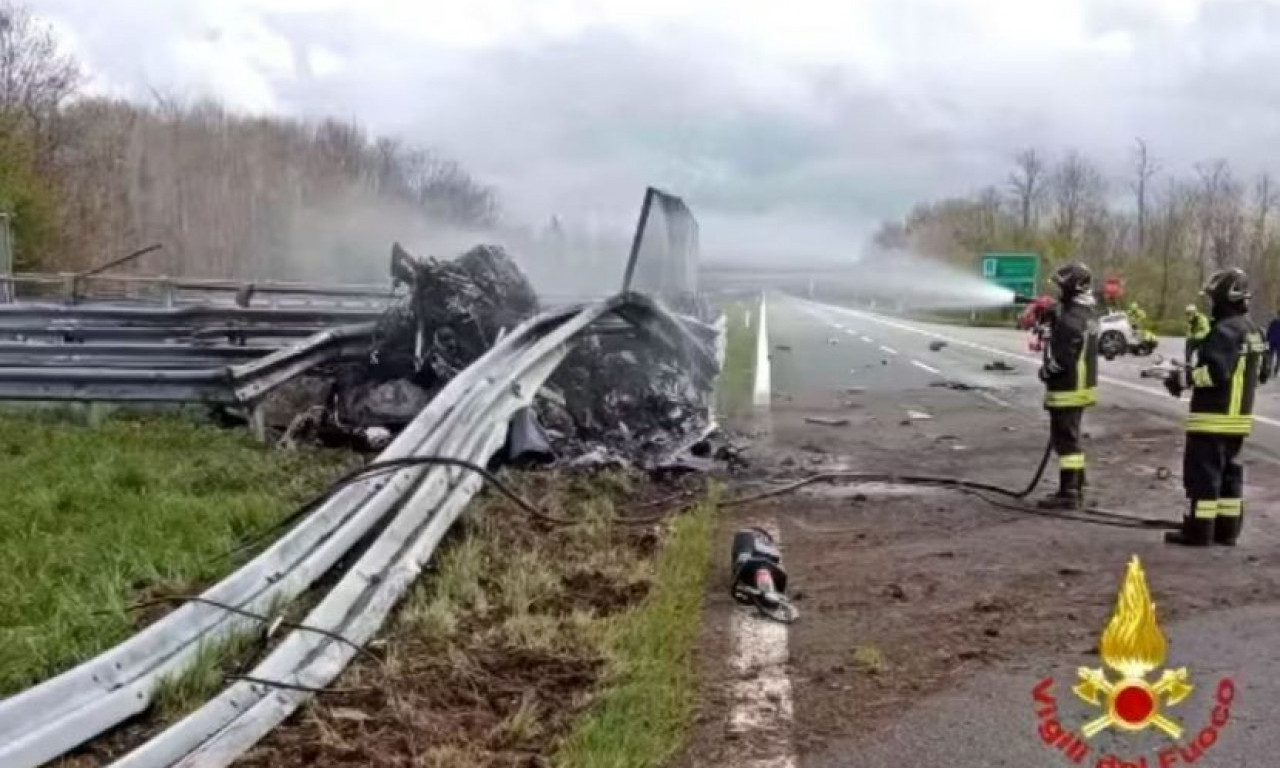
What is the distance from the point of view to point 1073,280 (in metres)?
7.37

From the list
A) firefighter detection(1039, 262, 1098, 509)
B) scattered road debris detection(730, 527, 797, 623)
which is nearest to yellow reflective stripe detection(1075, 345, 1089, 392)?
firefighter detection(1039, 262, 1098, 509)

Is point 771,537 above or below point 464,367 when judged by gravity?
below

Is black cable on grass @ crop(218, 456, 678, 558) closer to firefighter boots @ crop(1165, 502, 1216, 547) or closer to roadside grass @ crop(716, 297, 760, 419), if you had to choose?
firefighter boots @ crop(1165, 502, 1216, 547)

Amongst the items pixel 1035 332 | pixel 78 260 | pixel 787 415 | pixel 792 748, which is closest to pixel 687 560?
pixel 792 748

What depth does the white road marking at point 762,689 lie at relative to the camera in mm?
3406

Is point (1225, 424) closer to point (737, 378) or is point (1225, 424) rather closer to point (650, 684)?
point (650, 684)

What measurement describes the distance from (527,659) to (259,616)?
869 millimetres

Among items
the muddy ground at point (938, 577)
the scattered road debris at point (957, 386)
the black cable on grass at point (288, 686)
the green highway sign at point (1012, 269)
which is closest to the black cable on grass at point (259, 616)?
the black cable on grass at point (288, 686)

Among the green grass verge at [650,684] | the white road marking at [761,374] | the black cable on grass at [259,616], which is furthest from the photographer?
the white road marking at [761,374]

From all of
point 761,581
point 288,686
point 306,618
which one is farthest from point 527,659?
point 761,581

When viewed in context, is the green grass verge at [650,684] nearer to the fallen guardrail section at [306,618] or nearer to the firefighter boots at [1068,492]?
the fallen guardrail section at [306,618]

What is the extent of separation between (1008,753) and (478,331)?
18.0 feet

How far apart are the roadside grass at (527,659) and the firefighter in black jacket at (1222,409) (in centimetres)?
254

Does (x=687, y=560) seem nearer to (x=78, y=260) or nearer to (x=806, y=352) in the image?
(x=806, y=352)
